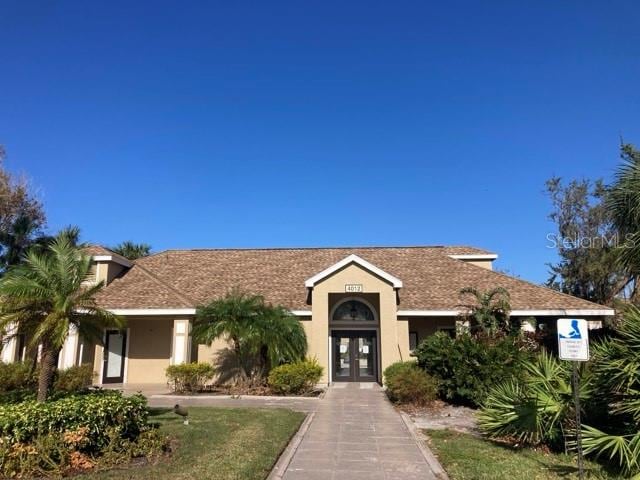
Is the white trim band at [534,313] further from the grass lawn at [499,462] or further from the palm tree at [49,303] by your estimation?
the palm tree at [49,303]

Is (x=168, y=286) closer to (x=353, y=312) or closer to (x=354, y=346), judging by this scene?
(x=353, y=312)

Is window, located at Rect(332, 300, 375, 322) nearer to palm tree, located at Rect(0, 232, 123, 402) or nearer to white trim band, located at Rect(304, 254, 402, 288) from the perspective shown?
white trim band, located at Rect(304, 254, 402, 288)

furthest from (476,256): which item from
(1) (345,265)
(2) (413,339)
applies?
(1) (345,265)

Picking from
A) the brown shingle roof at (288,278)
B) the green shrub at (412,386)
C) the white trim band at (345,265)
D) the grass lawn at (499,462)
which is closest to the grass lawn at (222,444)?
the grass lawn at (499,462)

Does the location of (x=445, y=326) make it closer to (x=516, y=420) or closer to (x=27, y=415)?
(x=516, y=420)

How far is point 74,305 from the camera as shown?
990 centimetres

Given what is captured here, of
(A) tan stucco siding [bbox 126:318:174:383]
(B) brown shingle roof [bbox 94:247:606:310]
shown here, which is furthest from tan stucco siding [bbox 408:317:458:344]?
(A) tan stucco siding [bbox 126:318:174:383]

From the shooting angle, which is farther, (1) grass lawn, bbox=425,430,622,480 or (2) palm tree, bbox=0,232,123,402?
(2) palm tree, bbox=0,232,123,402

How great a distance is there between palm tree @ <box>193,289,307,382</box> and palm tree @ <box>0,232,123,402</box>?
28.7ft

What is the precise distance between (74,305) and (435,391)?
11.2m

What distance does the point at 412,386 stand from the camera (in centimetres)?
1580

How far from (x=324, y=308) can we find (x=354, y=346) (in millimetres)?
3014

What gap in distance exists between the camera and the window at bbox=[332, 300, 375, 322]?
77.4ft

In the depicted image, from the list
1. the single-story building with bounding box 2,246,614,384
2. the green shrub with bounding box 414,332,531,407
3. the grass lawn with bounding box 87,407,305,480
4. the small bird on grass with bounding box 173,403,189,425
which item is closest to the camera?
the grass lawn with bounding box 87,407,305,480
